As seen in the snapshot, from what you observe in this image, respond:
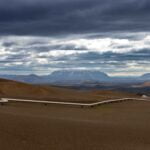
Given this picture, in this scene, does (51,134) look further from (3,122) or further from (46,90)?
(46,90)

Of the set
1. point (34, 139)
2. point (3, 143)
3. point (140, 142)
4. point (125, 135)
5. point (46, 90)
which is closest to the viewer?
point (3, 143)

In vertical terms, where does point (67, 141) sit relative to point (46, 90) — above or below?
below

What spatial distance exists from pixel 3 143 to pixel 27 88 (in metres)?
36.9

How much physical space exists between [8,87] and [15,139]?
36.1m

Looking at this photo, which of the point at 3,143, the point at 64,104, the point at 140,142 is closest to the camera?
the point at 3,143

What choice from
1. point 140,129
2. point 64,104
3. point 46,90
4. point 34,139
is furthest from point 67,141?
point 46,90

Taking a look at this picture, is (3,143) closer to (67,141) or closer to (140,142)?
(67,141)

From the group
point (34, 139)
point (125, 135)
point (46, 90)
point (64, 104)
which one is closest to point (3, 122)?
point (34, 139)

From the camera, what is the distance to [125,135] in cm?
1647

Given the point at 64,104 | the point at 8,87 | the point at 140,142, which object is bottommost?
the point at 140,142

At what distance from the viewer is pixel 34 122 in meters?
17.7

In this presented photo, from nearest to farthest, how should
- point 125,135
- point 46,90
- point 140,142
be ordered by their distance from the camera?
point 140,142, point 125,135, point 46,90

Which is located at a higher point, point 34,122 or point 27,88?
point 27,88

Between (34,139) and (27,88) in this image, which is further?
(27,88)
